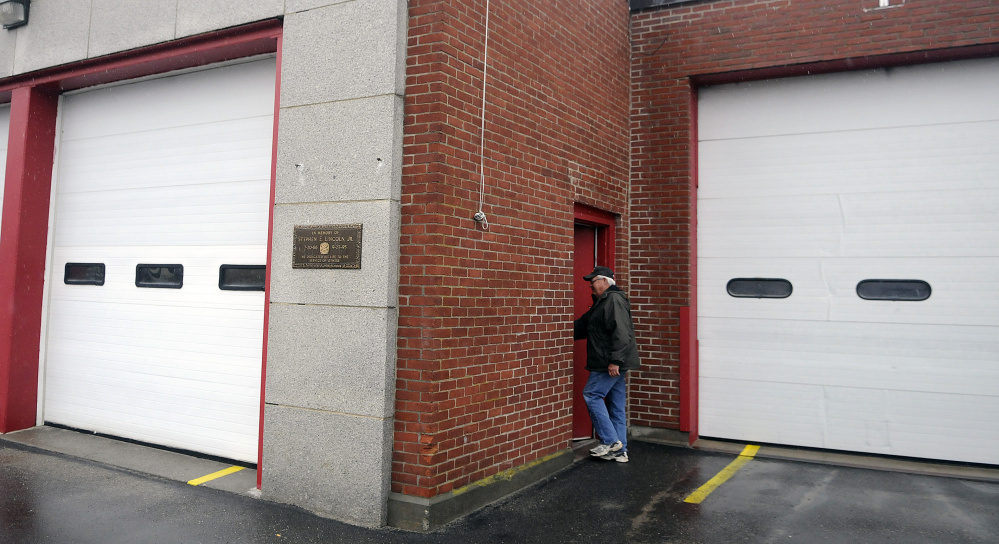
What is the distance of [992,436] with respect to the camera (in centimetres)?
665

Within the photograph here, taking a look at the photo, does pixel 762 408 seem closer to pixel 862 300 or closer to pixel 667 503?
pixel 862 300

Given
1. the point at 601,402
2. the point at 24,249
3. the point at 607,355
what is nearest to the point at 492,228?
the point at 607,355

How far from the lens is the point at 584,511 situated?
526 centimetres

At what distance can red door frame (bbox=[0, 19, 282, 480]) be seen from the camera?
7.30 m

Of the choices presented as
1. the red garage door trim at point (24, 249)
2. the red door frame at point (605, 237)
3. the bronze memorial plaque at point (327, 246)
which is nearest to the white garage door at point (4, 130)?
the red garage door trim at point (24, 249)

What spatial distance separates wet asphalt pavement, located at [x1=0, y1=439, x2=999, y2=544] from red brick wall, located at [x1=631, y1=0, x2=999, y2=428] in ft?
5.84

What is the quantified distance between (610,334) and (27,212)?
6656 mm

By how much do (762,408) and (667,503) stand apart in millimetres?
2638

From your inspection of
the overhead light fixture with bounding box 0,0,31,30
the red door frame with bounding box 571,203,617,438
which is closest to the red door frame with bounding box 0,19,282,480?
the overhead light fixture with bounding box 0,0,31,30

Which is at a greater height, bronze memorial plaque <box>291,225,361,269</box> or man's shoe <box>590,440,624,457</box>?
bronze memorial plaque <box>291,225,361,269</box>

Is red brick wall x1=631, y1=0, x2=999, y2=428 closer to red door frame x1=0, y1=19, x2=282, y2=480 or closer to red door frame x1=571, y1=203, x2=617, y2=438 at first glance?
red door frame x1=571, y1=203, x2=617, y2=438

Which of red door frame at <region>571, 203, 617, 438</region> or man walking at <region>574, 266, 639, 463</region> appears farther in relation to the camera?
Answer: red door frame at <region>571, 203, 617, 438</region>

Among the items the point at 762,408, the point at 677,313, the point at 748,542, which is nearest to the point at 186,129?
the point at 677,313

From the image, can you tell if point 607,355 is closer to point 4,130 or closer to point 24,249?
point 24,249
